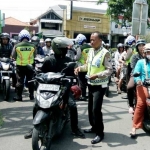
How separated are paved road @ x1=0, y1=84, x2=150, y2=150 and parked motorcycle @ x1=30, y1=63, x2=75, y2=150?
17.1 inches

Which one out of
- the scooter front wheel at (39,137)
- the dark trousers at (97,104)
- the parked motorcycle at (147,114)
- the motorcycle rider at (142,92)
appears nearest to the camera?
the scooter front wheel at (39,137)

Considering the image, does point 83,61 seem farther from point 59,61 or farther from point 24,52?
point 59,61

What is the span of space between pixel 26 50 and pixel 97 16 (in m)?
42.4

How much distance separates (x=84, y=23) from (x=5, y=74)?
4112 cm

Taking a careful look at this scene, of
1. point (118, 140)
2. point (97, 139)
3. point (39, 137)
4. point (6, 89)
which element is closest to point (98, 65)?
point (97, 139)

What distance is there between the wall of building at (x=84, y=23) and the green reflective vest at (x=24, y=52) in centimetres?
3865

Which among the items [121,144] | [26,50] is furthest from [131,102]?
[26,50]

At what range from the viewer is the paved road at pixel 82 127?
455cm

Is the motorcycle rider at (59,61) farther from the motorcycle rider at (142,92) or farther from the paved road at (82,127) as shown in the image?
the motorcycle rider at (142,92)

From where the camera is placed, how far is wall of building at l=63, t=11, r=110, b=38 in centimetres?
4641

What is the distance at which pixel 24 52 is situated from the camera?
25.1ft

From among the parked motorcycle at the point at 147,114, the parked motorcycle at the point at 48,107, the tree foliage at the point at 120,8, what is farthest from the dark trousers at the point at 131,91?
the tree foliage at the point at 120,8

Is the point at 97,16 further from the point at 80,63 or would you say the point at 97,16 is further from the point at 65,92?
the point at 65,92

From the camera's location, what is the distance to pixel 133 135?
496 centimetres
